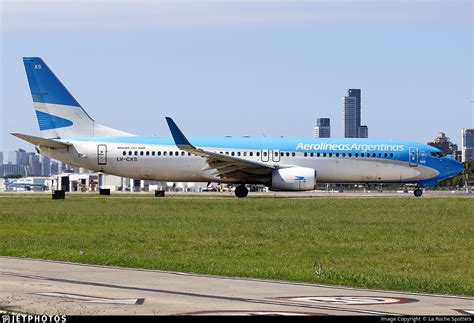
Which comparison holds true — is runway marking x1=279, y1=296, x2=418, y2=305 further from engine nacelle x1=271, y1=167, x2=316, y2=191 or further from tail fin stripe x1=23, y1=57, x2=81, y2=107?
tail fin stripe x1=23, y1=57, x2=81, y2=107

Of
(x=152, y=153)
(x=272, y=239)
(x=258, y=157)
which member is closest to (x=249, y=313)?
(x=272, y=239)

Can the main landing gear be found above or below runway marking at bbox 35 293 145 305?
above

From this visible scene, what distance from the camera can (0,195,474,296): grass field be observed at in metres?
25.4

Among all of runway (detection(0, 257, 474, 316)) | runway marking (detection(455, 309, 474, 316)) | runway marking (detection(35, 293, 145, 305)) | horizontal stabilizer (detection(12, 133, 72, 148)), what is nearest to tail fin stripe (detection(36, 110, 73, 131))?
horizontal stabilizer (detection(12, 133, 72, 148))

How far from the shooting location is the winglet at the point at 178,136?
63.3m

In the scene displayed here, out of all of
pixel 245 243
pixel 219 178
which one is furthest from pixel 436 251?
pixel 219 178

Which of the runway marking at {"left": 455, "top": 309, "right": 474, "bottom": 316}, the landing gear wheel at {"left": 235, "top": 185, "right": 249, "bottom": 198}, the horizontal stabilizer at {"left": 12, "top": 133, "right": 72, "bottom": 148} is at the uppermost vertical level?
the horizontal stabilizer at {"left": 12, "top": 133, "right": 72, "bottom": 148}

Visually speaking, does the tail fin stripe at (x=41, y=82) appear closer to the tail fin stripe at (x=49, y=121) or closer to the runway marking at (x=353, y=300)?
the tail fin stripe at (x=49, y=121)

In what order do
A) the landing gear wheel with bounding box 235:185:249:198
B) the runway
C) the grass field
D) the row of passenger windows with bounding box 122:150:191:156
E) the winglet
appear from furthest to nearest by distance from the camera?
1. the landing gear wheel with bounding box 235:185:249:198
2. the row of passenger windows with bounding box 122:150:191:156
3. the winglet
4. the grass field
5. the runway

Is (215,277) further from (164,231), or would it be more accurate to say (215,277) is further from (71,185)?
(71,185)

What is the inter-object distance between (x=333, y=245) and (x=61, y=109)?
3762 centimetres

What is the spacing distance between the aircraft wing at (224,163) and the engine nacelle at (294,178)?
2.28ft

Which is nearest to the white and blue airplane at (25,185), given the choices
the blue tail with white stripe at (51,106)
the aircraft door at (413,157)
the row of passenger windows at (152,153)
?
the blue tail with white stripe at (51,106)

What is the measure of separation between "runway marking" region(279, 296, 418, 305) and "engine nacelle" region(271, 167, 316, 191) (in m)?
46.3
